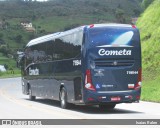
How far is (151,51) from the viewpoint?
1377 inches

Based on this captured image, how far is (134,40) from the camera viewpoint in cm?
1914

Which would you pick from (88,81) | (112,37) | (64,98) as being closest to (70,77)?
(64,98)

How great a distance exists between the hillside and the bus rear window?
19.4 ft

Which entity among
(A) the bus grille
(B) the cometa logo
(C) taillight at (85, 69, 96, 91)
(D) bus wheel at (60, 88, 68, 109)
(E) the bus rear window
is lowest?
(D) bus wheel at (60, 88, 68, 109)

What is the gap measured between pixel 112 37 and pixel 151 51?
16.6 meters

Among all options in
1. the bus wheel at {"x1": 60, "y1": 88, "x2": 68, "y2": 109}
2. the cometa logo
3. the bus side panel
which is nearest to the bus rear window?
the cometa logo

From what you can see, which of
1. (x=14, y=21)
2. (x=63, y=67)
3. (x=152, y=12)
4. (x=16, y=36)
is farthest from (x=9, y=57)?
(x=63, y=67)

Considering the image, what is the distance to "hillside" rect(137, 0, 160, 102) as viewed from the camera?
87.6ft

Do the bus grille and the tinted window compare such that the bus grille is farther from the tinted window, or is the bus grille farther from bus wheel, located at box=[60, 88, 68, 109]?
bus wheel, located at box=[60, 88, 68, 109]

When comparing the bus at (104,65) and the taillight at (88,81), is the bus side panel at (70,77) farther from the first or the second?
the taillight at (88,81)

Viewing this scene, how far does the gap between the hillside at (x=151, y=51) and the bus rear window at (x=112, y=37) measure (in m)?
5.92

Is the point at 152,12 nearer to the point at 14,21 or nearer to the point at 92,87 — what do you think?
the point at 92,87

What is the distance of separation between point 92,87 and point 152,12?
23.2m

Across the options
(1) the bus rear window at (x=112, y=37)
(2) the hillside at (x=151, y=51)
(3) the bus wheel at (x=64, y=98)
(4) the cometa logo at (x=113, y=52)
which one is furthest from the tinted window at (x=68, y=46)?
(2) the hillside at (x=151, y=51)
